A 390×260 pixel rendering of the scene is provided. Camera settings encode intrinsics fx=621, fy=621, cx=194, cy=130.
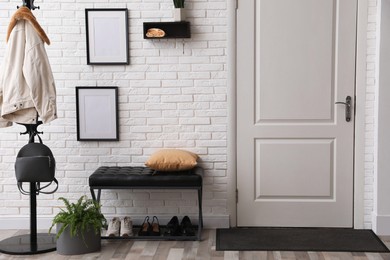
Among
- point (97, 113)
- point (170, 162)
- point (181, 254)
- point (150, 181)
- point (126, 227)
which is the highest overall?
point (97, 113)

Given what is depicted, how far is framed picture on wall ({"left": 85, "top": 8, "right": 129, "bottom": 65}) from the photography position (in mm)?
5094

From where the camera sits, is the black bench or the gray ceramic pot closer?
the gray ceramic pot

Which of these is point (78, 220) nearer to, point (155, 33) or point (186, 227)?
point (186, 227)

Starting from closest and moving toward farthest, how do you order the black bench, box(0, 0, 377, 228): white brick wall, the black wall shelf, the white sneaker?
the black bench < the white sneaker < the black wall shelf < box(0, 0, 377, 228): white brick wall

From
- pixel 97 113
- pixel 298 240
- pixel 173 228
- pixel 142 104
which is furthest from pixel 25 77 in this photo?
pixel 298 240

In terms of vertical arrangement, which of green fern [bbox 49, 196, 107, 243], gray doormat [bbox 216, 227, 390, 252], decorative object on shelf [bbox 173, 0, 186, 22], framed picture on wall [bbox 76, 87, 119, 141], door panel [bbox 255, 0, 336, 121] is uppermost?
decorative object on shelf [bbox 173, 0, 186, 22]

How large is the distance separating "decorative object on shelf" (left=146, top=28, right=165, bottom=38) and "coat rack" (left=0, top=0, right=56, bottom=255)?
2.99 feet

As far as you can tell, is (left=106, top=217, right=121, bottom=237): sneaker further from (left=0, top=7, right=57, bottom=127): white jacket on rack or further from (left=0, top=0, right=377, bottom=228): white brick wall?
(left=0, top=7, right=57, bottom=127): white jacket on rack

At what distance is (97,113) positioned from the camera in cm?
517

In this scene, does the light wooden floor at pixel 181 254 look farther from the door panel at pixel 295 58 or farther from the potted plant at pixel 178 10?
the potted plant at pixel 178 10

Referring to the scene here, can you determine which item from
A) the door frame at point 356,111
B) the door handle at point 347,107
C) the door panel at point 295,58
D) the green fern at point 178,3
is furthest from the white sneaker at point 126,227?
the door handle at point 347,107

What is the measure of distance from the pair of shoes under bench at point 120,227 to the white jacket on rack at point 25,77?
1033mm

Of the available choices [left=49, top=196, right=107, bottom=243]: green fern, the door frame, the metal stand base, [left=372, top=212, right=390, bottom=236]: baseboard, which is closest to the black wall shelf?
the door frame

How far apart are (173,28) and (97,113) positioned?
3.11ft
